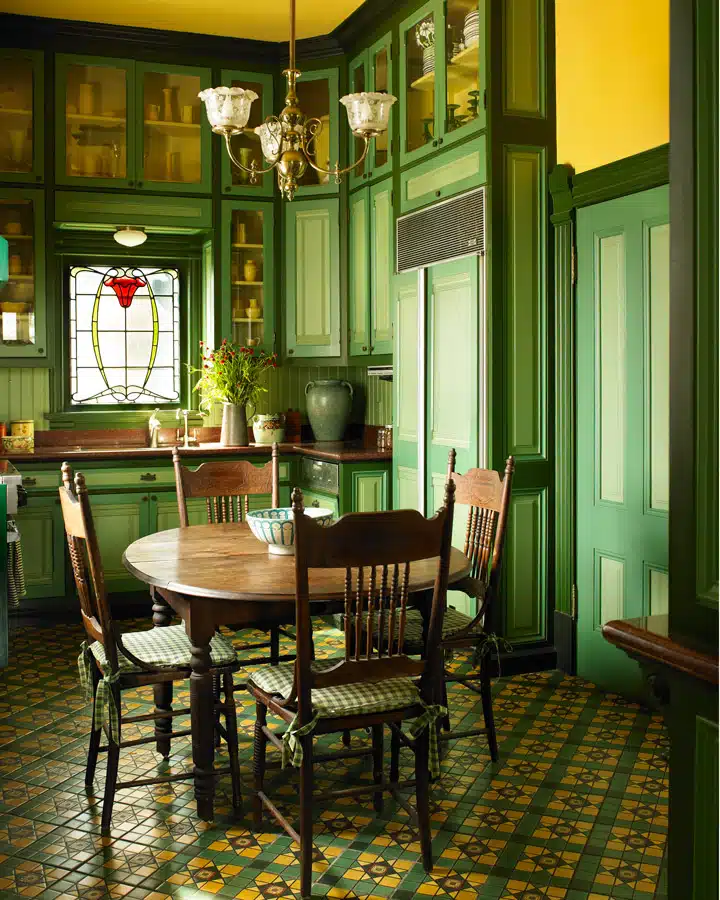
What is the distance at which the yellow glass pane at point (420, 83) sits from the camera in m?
4.74

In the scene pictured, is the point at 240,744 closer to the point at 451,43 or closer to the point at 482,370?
the point at 482,370

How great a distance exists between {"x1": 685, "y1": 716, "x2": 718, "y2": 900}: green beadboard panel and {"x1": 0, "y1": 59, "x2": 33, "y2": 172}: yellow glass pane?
5.01 metres

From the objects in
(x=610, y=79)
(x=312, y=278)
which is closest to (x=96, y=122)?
(x=312, y=278)

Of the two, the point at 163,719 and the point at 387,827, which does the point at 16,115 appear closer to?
the point at 163,719

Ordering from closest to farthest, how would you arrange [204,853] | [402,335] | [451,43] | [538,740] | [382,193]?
[204,853], [538,740], [451,43], [402,335], [382,193]

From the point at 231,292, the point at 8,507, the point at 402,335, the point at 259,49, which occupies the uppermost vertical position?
the point at 259,49

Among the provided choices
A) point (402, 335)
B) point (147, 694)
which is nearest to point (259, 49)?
point (402, 335)

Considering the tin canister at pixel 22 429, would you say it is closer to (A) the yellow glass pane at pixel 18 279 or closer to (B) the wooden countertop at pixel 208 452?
(B) the wooden countertop at pixel 208 452

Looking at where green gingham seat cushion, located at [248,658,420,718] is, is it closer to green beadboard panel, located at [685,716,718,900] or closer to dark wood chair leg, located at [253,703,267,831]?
dark wood chair leg, located at [253,703,267,831]

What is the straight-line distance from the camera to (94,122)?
18.6ft

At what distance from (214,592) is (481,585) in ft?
3.64

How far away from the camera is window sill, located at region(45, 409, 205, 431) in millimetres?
6035

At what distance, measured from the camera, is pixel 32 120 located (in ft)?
18.2

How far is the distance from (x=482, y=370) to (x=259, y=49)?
2.86 meters
